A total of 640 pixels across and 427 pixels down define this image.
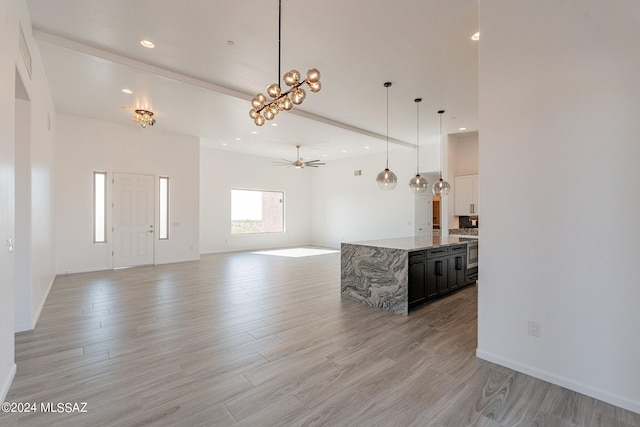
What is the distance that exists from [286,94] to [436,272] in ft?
11.4

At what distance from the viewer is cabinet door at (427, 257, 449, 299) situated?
4.50 m

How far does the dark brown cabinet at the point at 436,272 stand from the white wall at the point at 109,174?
21.8 ft

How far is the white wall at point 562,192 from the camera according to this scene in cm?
215

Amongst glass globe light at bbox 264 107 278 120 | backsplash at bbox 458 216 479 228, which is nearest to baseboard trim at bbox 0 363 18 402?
glass globe light at bbox 264 107 278 120

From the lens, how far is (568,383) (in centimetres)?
237

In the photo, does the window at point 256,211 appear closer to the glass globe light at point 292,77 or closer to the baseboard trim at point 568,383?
the glass globe light at point 292,77

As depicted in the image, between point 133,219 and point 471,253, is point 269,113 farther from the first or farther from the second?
point 133,219

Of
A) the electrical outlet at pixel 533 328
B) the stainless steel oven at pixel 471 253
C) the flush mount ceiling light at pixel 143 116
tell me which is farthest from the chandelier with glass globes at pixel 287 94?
the stainless steel oven at pixel 471 253

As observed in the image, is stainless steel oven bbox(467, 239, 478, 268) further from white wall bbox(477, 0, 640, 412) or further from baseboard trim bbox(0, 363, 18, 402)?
baseboard trim bbox(0, 363, 18, 402)

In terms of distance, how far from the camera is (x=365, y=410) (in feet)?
6.82

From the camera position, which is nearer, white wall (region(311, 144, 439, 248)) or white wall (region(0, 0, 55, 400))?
white wall (region(0, 0, 55, 400))

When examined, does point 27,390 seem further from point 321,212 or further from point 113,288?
point 321,212

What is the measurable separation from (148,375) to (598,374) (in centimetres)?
363

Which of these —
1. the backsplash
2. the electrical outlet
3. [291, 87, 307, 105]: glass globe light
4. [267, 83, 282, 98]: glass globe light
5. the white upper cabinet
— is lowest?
the electrical outlet
